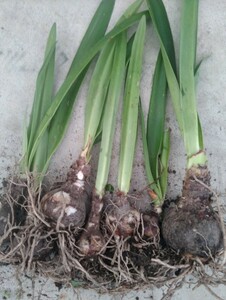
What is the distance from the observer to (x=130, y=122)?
1.30 metres

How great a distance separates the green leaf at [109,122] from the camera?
4.25ft

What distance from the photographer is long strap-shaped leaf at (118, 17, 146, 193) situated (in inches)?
51.1

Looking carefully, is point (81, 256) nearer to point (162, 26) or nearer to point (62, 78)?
point (62, 78)

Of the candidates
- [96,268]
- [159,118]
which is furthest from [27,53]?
[96,268]

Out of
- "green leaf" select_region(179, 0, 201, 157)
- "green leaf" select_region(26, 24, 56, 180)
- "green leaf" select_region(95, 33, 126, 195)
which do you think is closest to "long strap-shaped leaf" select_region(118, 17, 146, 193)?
"green leaf" select_region(95, 33, 126, 195)

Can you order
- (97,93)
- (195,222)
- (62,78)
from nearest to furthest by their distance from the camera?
(195,222), (97,93), (62,78)

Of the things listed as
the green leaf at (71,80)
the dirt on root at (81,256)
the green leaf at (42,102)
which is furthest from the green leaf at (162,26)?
the dirt on root at (81,256)

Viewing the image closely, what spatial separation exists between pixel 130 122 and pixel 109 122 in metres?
0.06

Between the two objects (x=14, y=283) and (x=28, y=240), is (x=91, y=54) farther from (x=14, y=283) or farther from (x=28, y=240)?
(x=14, y=283)

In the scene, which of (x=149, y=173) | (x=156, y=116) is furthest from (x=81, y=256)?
(x=156, y=116)

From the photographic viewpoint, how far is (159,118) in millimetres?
1370

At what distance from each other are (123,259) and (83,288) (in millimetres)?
172

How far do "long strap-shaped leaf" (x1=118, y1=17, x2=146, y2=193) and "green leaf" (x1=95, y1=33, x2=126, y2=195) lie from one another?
30 millimetres

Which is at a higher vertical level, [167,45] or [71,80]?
[167,45]
